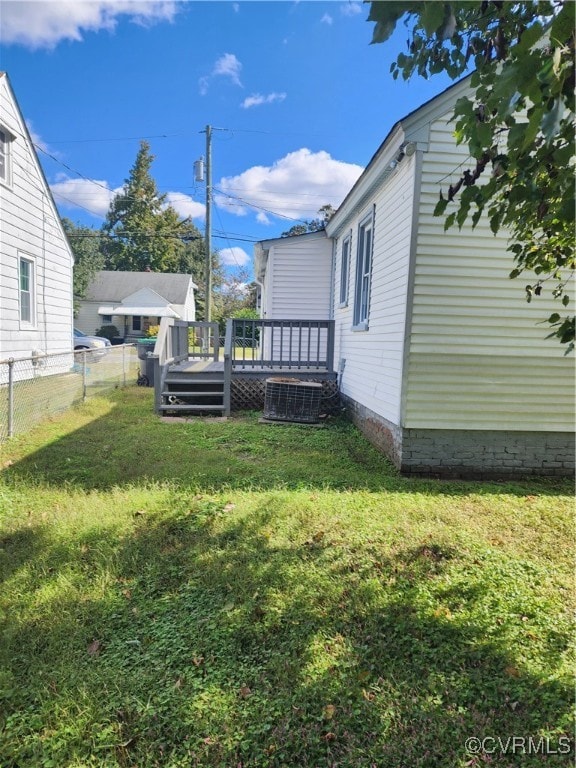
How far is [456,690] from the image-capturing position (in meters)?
1.80

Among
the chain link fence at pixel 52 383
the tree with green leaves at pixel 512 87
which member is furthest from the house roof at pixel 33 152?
the tree with green leaves at pixel 512 87

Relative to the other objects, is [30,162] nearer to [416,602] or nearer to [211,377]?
[211,377]

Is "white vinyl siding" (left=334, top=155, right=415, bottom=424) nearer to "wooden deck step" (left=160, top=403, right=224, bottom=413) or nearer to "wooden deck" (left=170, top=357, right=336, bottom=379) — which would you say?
"wooden deck" (left=170, top=357, right=336, bottom=379)

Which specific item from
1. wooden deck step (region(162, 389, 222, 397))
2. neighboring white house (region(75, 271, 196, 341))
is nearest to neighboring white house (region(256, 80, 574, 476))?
wooden deck step (region(162, 389, 222, 397))

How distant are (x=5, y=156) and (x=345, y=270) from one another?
764 centimetres

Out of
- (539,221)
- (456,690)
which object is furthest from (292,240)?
(456,690)

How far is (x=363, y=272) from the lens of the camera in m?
6.84

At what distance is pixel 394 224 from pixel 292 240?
477 cm

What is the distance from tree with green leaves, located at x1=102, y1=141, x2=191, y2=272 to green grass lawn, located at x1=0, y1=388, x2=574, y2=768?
4164 cm

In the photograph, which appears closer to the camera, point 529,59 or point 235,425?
point 529,59

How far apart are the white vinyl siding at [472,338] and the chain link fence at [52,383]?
493 cm

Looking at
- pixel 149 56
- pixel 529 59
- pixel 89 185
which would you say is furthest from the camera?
pixel 89 185

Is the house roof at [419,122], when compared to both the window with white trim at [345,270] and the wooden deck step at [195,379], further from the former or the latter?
the wooden deck step at [195,379]

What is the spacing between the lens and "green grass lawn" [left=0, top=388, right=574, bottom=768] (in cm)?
159
